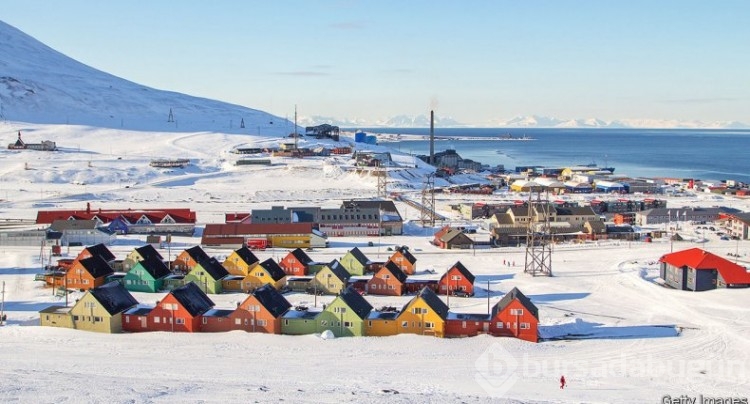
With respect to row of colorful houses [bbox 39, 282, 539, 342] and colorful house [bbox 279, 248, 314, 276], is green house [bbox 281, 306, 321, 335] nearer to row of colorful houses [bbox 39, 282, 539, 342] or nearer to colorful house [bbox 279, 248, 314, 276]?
row of colorful houses [bbox 39, 282, 539, 342]

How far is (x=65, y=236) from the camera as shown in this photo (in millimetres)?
34844

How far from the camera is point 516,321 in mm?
19719

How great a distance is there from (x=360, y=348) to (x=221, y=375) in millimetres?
4080

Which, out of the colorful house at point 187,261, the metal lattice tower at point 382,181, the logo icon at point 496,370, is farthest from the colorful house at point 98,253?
the metal lattice tower at point 382,181

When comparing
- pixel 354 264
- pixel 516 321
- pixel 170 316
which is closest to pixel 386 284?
pixel 354 264

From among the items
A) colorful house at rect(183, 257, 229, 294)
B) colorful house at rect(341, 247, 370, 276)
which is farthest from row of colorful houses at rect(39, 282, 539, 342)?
colorful house at rect(341, 247, 370, 276)

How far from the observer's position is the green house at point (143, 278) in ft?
83.8

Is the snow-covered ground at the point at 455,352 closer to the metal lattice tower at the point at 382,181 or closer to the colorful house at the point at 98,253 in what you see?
the colorful house at the point at 98,253

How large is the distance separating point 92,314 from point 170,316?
2283mm

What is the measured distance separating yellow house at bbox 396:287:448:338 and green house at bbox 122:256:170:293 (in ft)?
34.2

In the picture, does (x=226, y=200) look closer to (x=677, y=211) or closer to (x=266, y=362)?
(x=677, y=211)

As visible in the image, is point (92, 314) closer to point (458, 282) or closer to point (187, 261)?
point (187, 261)

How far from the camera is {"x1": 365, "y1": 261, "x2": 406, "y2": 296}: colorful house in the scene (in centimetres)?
2527

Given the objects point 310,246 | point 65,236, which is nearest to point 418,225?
point 310,246
